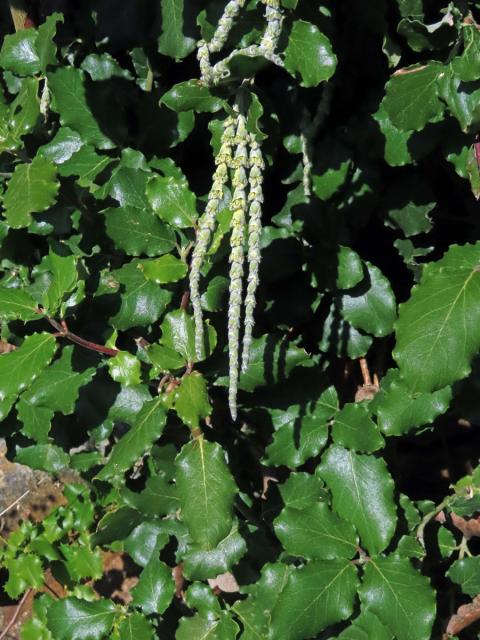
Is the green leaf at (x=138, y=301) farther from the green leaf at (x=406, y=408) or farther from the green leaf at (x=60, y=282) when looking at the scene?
the green leaf at (x=406, y=408)

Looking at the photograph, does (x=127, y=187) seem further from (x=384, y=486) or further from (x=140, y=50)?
(x=384, y=486)

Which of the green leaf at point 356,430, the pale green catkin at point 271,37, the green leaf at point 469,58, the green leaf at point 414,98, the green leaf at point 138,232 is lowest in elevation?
the green leaf at point 356,430

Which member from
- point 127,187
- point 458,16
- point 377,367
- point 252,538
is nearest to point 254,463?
point 252,538

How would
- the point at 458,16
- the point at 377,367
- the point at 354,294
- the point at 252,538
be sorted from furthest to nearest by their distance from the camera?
the point at 377,367 < the point at 252,538 < the point at 354,294 < the point at 458,16

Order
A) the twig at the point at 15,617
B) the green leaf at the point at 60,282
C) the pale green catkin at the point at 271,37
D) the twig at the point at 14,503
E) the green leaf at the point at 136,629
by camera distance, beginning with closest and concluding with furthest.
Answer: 1. the pale green catkin at the point at 271,37
2. the green leaf at the point at 60,282
3. the green leaf at the point at 136,629
4. the twig at the point at 15,617
5. the twig at the point at 14,503

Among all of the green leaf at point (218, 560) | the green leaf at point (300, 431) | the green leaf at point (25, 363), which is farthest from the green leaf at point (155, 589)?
the green leaf at point (25, 363)

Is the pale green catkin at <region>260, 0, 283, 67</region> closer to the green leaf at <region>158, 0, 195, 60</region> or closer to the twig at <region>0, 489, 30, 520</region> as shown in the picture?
the green leaf at <region>158, 0, 195, 60</region>
